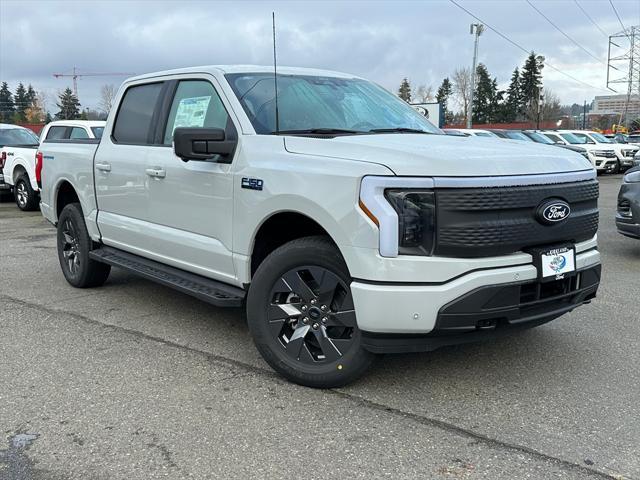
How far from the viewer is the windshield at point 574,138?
78.9 feet

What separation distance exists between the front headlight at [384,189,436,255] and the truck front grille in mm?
40

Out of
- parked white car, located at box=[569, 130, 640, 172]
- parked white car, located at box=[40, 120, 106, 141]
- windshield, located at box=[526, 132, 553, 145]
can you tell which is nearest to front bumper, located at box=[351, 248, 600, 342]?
parked white car, located at box=[40, 120, 106, 141]

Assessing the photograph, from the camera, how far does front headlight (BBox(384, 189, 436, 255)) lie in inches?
124

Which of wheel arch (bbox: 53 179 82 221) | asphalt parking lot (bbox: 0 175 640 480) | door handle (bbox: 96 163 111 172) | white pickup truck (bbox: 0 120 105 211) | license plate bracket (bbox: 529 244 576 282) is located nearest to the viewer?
→ asphalt parking lot (bbox: 0 175 640 480)

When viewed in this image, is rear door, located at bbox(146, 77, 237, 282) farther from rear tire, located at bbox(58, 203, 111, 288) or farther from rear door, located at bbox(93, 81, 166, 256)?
rear tire, located at bbox(58, 203, 111, 288)

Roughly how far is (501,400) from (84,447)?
2233 mm

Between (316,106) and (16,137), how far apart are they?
41.2 ft

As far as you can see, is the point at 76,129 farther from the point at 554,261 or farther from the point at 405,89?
the point at 405,89

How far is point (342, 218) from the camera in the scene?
328 centimetres

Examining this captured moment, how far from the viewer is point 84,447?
3051 millimetres

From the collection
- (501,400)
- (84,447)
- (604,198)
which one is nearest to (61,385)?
(84,447)

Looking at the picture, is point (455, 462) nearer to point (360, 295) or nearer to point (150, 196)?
point (360, 295)

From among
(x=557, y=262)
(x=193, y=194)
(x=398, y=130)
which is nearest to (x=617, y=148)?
(x=398, y=130)

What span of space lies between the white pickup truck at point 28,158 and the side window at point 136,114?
7.12 m
